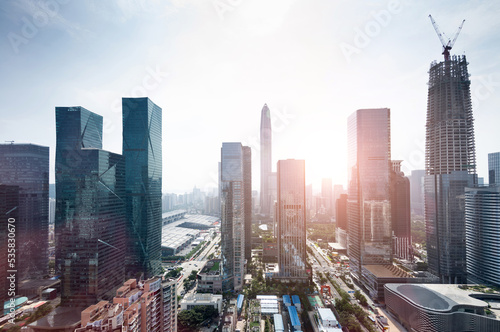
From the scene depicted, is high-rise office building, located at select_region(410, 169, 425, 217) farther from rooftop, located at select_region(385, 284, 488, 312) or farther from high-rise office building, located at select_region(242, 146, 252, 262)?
high-rise office building, located at select_region(242, 146, 252, 262)

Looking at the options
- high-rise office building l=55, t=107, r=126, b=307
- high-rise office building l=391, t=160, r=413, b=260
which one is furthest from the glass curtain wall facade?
high-rise office building l=391, t=160, r=413, b=260

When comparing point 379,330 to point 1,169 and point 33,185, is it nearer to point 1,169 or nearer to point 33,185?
point 33,185

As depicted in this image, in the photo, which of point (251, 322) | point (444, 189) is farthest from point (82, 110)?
point (444, 189)

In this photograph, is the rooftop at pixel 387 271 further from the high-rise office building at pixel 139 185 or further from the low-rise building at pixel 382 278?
the high-rise office building at pixel 139 185

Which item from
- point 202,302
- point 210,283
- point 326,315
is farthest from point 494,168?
point 202,302

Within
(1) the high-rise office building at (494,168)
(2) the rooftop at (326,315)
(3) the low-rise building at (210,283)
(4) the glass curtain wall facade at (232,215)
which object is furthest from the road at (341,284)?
(1) the high-rise office building at (494,168)
